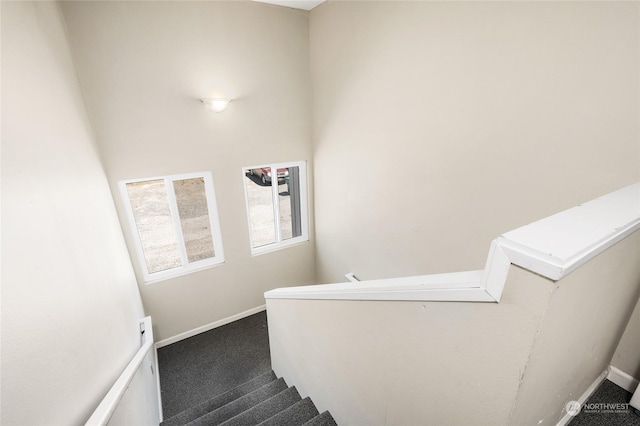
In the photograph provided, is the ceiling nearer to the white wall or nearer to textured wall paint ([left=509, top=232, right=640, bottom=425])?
the white wall

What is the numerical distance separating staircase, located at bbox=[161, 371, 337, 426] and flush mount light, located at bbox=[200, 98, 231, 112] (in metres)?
2.88

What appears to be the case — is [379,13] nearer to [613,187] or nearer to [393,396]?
[613,187]

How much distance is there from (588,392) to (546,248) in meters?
1.37

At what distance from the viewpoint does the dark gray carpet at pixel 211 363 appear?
125 inches

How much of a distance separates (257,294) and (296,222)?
122cm

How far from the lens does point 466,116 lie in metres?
1.99

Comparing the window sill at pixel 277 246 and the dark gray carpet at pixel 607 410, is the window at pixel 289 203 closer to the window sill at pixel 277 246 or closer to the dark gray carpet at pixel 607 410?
the window sill at pixel 277 246

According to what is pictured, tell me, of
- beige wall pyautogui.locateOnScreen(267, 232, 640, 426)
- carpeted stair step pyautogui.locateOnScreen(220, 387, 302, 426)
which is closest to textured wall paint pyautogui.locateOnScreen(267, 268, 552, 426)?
beige wall pyautogui.locateOnScreen(267, 232, 640, 426)

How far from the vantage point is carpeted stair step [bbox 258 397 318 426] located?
2068 mm

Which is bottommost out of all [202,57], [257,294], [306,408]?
[257,294]

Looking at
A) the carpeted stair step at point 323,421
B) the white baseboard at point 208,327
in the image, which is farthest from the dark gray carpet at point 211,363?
the carpeted stair step at point 323,421

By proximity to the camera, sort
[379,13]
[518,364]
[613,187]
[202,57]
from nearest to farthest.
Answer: [518,364]
[613,187]
[379,13]
[202,57]

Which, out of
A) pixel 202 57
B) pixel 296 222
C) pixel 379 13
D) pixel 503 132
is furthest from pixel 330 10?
pixel 296 222

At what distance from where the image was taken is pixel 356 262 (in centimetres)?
354
